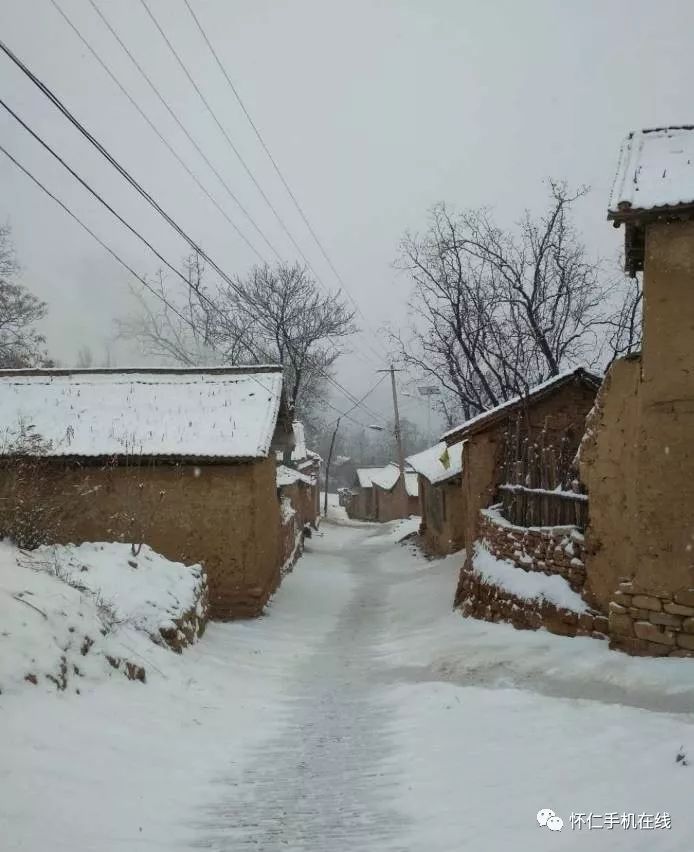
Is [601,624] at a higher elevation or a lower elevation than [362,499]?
higher

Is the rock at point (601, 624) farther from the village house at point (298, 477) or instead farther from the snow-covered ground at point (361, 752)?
the village house at point (298, 477)

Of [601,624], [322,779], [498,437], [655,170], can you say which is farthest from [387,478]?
[322,779]

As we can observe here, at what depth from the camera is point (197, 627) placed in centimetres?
927

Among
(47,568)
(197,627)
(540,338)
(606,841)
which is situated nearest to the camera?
(606,841)

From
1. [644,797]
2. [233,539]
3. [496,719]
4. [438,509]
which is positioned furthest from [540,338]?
[644,797]

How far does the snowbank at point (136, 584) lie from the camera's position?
775 centimetres

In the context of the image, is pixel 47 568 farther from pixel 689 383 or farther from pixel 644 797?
pixel 689 383

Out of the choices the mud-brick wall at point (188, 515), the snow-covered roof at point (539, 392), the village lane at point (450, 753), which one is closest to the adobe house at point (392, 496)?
the snow-covered roof at point (539, 392)

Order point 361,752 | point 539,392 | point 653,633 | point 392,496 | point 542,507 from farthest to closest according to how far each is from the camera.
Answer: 1. point 392,496
2. point 539,392
3. point 542,507
4. point 653,633
5. point 361,752

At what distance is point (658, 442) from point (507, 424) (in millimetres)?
5942

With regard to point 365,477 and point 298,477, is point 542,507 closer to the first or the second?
point 298,477

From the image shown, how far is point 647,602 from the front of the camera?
23.9 feet

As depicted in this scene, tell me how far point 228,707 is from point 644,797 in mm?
4486

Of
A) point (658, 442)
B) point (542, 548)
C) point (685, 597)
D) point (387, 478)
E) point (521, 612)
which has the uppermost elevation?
point (658, 442)
